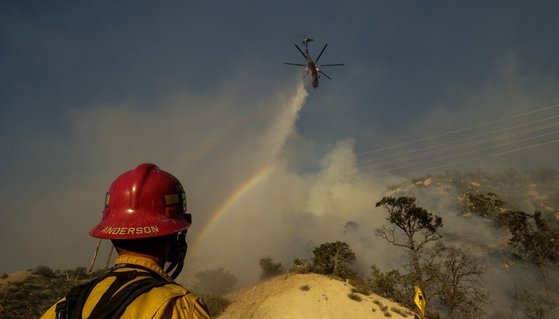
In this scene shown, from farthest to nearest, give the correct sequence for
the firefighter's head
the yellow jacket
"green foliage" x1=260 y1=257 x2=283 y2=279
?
"green foliage" x1=260 y1=257 x2=283 y2=279 → the firefighter's head → the yellow jacket

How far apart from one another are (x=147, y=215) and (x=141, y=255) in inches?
15.9

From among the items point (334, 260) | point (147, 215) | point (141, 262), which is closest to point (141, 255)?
point (141, 262)

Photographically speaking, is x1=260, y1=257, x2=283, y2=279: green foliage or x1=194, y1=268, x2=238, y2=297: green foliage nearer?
x1=260, y1=257, x2=283, y2=279: green foliage

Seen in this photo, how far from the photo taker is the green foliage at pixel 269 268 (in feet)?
127

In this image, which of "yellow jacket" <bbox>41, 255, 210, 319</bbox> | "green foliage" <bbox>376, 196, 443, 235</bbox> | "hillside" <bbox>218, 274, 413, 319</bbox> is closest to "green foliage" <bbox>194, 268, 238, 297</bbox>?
"hillside" <bbox>218, 274, 413, 319</bbox>

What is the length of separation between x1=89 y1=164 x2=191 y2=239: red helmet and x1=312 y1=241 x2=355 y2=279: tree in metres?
34.0

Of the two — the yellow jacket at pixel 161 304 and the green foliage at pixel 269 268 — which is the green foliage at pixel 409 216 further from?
the yellow jacket at pixel 161 304

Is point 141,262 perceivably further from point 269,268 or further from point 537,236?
point 537,236

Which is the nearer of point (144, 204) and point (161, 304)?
point (161, 304)

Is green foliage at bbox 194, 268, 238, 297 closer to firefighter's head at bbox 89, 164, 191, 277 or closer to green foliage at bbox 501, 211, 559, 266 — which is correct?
green foliage at bbox 501, 211, 559, 266

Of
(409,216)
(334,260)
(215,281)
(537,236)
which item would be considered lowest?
(215,281)

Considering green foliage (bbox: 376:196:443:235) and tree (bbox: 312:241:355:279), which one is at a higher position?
green foliage (bbox: 376:196:443:235)

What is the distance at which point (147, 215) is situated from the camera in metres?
3.01

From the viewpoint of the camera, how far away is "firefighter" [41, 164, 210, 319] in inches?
79.5
